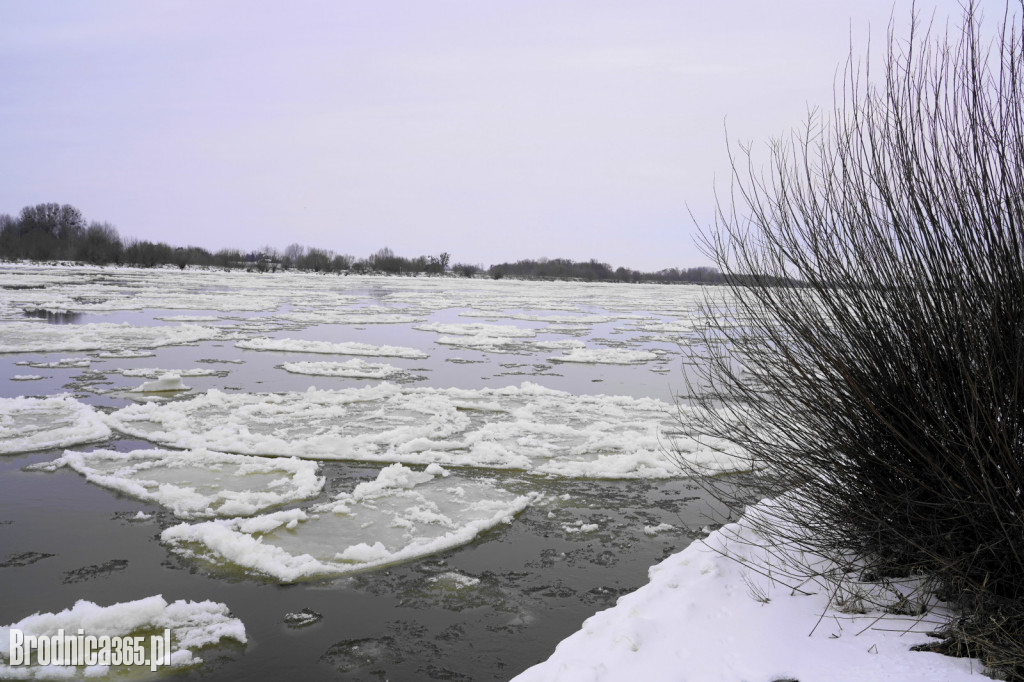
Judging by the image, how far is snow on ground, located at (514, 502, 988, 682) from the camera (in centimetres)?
305

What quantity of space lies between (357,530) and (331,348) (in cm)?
1090

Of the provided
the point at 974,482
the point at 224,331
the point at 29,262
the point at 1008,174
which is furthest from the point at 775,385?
the point at 29,262

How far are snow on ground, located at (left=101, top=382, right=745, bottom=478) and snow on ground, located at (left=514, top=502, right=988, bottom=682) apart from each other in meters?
2.71

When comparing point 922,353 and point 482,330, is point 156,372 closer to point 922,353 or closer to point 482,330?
point 482,330

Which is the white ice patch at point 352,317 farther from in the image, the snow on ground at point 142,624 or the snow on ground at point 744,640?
the snow on ground at point 744,640

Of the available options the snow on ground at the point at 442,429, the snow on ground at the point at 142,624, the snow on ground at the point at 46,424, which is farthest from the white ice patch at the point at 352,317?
the snow on ground at the point at 142,624

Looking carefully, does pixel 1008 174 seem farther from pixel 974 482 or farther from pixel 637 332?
pixel 637 332

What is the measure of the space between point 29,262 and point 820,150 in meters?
81.7

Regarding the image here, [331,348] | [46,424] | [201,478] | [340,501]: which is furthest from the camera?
[331,348]

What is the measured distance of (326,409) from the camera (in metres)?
9.70

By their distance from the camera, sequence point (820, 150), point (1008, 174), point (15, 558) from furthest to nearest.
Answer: point (15, 558)
point (820, 150)
point (1008, 174)

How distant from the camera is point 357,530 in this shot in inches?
221

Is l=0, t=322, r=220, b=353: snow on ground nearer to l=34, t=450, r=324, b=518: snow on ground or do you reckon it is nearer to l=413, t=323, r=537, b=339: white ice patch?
l=413, t=323, r=537, b=339: white ice patch

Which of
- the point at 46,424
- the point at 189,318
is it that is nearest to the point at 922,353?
the point at 46,424
